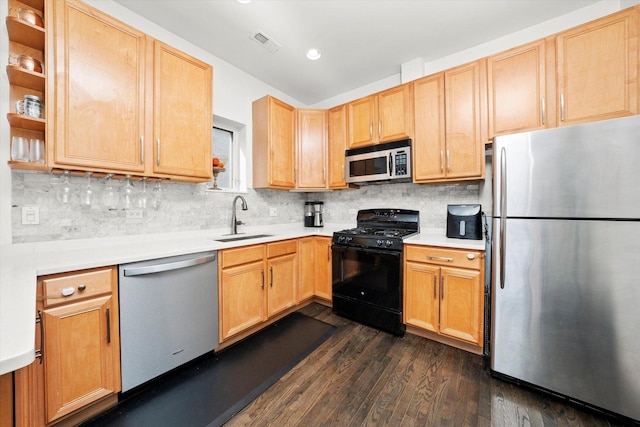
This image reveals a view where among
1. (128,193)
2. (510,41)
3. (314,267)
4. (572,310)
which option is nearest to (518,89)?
(510,41)

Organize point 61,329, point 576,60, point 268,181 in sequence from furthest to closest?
point 268,181 → point 576,60 → point 61,329

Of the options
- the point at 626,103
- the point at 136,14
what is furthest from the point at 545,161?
the point at 136,14

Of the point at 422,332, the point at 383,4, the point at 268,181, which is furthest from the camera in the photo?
the point at 268,181

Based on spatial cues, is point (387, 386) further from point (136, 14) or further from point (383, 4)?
point (136, 14)

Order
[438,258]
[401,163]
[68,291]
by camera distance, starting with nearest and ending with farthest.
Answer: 1. [68,291]
2. [438,258]
3. [401,163]

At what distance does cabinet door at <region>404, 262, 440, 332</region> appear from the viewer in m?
2.09

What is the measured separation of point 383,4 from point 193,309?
2.72 metres

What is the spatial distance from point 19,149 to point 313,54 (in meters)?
2.38

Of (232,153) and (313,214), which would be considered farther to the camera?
(313,214)

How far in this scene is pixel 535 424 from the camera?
1326mm

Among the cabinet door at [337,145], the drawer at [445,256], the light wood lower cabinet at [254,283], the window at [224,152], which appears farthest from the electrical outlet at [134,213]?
the drawer at [445,256]

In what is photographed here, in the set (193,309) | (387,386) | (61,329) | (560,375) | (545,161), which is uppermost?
(545,161)

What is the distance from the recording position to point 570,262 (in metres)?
1.44

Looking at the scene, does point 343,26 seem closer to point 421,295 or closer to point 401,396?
point 421,295
